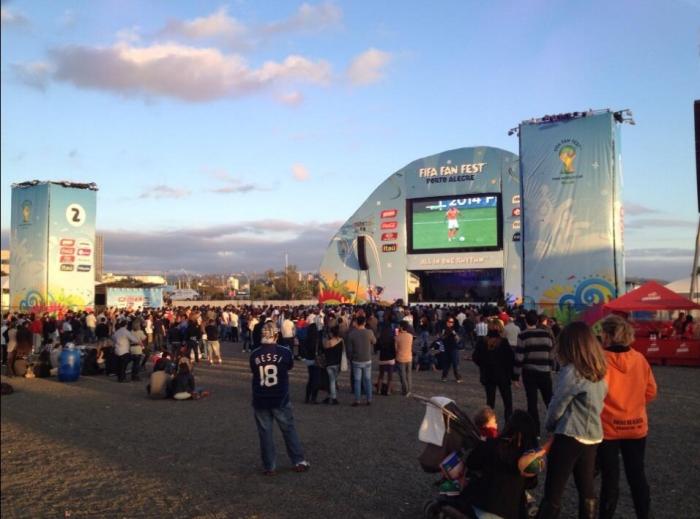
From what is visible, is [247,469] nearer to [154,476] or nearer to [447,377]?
[154,476]

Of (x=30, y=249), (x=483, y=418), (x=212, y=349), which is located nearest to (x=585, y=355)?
(x=483, y=418)

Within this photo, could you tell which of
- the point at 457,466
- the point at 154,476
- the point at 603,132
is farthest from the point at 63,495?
the point at 603,132

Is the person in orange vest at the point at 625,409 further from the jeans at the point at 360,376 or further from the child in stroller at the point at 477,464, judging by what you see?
the jeans at the point at 360,376

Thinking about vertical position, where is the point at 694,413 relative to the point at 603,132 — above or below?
below

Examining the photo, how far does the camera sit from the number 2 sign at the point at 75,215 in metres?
34.1

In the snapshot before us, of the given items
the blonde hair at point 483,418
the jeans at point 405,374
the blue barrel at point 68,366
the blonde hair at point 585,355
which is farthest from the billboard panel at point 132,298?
the blonde hair at point 585,355

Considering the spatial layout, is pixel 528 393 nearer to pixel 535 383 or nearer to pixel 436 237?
pixel 535 383

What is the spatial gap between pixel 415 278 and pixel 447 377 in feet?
88.0

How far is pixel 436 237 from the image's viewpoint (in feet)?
126

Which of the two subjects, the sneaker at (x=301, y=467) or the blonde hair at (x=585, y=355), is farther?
the sneaker at (x=301, y=467)

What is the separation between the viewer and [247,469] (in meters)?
6.66

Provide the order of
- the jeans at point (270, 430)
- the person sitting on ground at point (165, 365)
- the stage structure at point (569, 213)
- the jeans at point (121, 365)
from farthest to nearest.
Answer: the stage structure at point (569, 213), the jeans at point (121, 365), the person sitting on ground at point (165, 365), the jeans at point (270, 430)

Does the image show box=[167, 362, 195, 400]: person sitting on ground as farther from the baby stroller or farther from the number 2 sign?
the number 2 sign

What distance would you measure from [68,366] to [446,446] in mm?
12413
